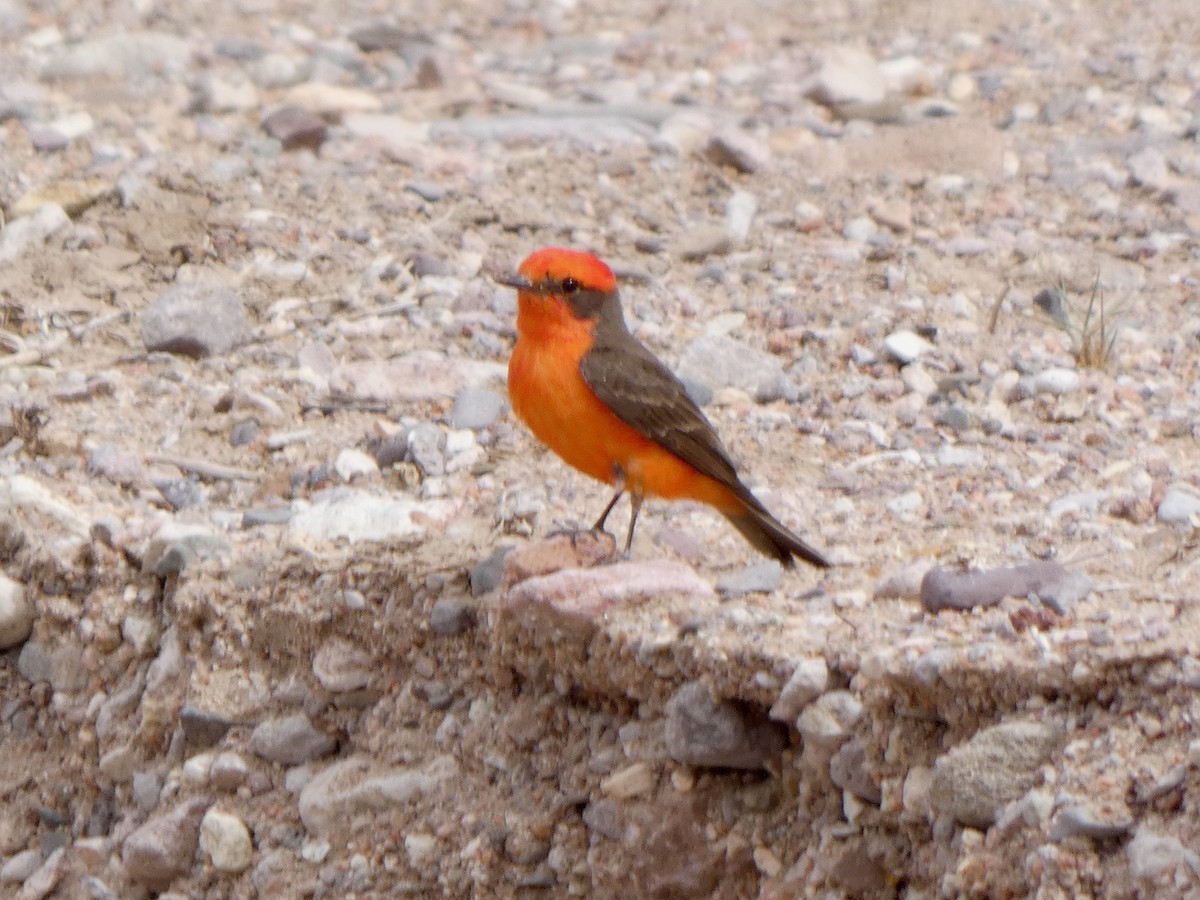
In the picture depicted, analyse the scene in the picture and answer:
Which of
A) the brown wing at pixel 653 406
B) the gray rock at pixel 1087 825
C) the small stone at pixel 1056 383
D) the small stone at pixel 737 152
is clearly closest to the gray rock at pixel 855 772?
the gray rock at pixel 1087 825

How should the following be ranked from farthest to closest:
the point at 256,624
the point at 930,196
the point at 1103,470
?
the point at 930,196
the point at 1103,470
the point at 256,624

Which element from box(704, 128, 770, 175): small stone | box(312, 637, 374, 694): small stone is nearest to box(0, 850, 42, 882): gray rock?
box(312, 637, 374, 694): small stone

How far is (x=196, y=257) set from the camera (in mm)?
6395

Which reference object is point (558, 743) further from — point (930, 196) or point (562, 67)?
point (562, 67)

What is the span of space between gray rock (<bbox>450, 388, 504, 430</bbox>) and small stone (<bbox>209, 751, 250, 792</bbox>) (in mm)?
1347

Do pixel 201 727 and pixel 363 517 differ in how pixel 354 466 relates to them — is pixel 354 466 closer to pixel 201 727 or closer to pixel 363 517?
pixel 363 517

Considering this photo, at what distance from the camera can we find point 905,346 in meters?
5.92

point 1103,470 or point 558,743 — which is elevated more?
point 1103,470

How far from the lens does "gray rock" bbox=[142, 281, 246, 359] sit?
586 centimetres

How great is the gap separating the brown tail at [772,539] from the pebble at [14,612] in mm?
2061

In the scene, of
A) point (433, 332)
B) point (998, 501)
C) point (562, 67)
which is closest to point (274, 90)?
point (562, 67)

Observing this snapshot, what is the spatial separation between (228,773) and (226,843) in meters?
0.19

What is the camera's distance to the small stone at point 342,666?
15.2ft

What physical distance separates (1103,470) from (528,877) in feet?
6.88
